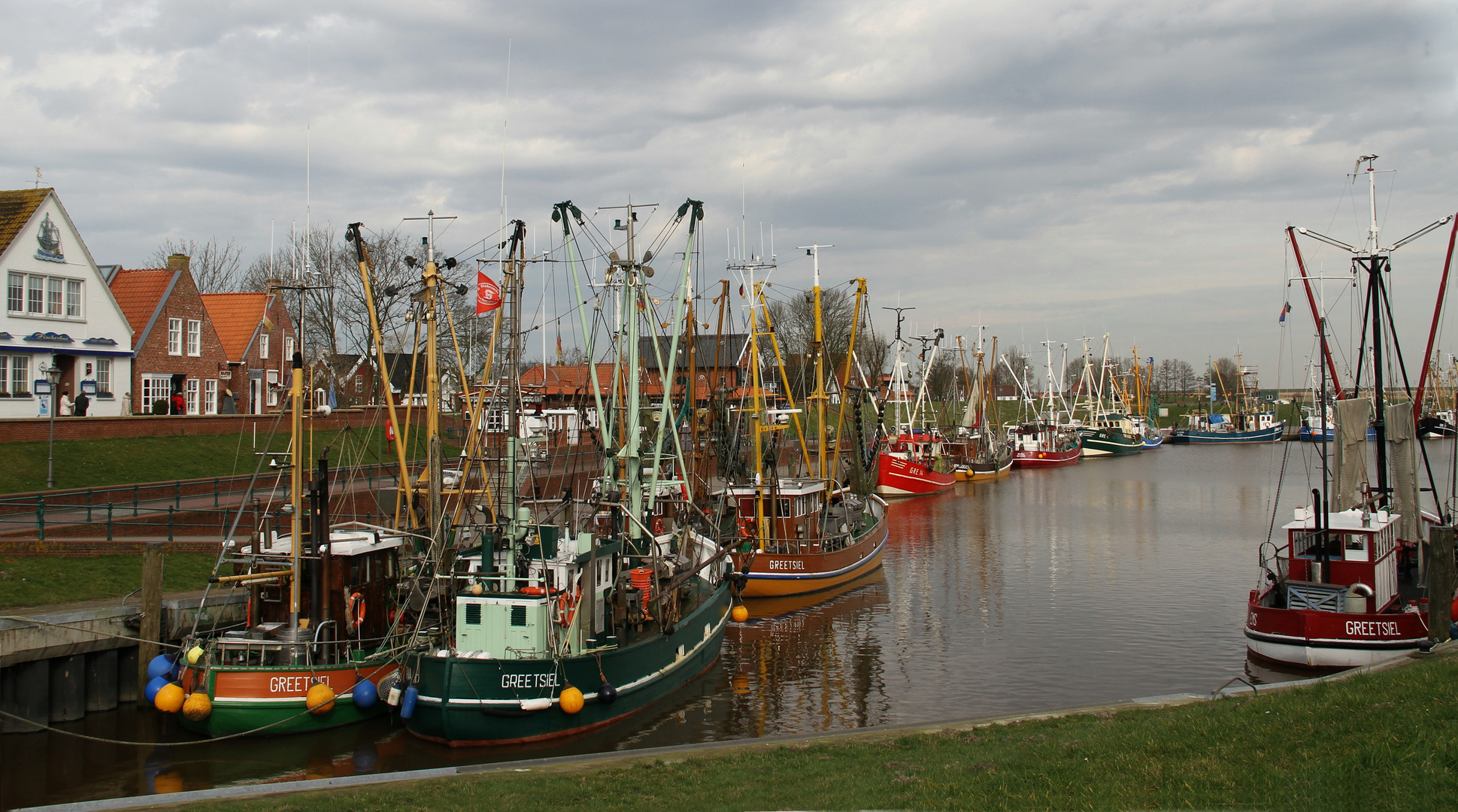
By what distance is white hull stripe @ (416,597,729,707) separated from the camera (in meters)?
17.8

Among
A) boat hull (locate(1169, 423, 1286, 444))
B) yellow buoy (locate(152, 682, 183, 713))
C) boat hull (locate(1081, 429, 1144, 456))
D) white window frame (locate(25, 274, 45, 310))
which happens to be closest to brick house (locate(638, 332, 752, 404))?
yellow buoy (locate(152, 682, 183, 713))

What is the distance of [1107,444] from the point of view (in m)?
108

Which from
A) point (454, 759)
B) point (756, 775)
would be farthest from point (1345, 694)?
point (454, 759)

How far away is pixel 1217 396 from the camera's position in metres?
182

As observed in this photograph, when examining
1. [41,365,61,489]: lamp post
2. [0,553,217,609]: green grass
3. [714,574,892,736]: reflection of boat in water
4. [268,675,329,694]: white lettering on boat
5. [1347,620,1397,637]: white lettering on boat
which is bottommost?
[714,574,892,736]: reflection of boat in water

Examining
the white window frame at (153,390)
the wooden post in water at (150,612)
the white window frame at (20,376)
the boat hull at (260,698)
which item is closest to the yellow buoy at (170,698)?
the boat hull at (260,698)

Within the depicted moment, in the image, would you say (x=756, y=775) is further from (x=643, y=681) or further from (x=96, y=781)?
(x=96, y=781)

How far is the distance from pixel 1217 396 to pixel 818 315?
166 m

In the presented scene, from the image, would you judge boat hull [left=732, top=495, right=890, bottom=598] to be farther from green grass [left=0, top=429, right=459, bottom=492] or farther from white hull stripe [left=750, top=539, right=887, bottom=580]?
green grass [left=0, top=429, right=459, bottom=492]

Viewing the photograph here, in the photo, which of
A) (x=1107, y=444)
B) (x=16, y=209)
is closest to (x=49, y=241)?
(x=16, y=209)

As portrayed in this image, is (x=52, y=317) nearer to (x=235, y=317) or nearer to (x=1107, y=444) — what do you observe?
(x=235, y=317)

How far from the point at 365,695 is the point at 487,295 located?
9246mm

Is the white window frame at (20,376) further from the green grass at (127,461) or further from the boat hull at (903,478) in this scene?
the boat hull at (903,478)

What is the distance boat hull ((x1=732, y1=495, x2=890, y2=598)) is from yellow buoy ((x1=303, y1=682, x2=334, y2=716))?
46.8 feet
